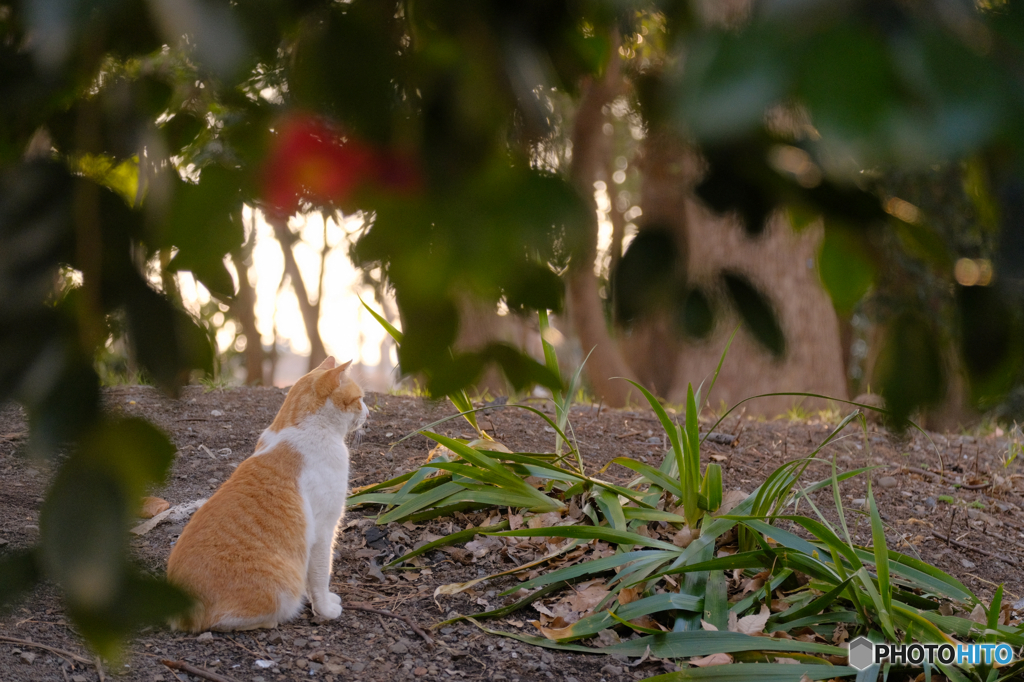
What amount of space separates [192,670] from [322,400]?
36.3 inches

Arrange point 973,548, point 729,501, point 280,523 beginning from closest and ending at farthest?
1. point 280,523
2. point 729,501
3. point 973,548

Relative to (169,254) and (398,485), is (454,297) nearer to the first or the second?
(169,254)

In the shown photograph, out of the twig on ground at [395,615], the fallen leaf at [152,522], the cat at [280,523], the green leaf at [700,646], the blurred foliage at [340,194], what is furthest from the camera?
the fallen leaf at [152,522]

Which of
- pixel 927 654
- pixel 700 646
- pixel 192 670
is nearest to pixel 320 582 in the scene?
pixel 192 670

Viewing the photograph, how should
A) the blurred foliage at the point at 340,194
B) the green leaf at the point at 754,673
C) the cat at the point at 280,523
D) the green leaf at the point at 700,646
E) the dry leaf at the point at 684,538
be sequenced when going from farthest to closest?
1. the dry leaf at the point at 684,538
2. the cat at the point at 280,523
3. the green leaf at the point at 700,646
4. the green leaf at the point at 754,673
5. the blurred foliage at the point at 340,194

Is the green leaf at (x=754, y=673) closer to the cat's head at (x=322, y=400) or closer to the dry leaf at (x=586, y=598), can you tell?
the dry leaf at (x=586, y=598)

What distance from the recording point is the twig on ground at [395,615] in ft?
7.48

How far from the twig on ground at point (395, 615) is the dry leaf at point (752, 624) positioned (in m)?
0.92

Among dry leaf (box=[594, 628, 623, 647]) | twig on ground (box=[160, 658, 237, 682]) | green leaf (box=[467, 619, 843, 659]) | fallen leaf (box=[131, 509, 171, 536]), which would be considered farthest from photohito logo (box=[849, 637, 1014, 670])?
fallen leaf (box=[131, 509, 171, 536])

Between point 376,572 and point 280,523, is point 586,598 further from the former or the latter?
point 280,523

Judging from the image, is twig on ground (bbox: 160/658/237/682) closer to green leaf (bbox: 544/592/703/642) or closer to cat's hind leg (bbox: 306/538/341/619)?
cat's hind leg (bbox: 306/538/341/619)

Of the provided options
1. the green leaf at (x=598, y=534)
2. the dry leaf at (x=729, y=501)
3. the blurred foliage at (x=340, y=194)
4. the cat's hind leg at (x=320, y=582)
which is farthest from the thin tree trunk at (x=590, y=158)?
the dry leaf at (x=729, y=501)

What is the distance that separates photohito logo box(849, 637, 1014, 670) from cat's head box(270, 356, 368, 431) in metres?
1.75

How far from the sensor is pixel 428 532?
112 inches
